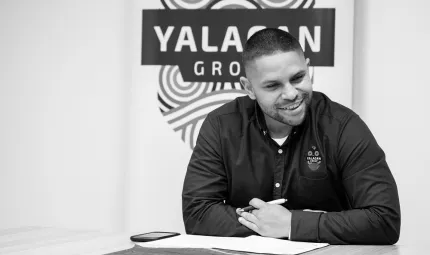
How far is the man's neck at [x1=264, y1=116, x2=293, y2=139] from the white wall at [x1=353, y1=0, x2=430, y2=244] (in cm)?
99

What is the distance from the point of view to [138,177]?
10.3 feet

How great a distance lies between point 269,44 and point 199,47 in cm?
116

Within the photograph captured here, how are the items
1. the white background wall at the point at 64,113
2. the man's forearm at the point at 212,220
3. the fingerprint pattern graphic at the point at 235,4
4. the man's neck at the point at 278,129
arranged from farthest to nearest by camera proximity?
the white background wall at the point at 64,113, the fingerprint pattern graphic at the point at 235,4, the man's neck at the point at 278,129, the man's forearm at the point at 212,220

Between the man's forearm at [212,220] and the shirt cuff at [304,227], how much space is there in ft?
0.52

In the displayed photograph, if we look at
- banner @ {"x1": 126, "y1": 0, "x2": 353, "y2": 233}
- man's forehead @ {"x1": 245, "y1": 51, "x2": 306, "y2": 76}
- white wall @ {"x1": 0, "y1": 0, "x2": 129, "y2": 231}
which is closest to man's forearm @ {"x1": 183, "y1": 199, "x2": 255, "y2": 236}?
man's forehead @ {"x1": 245, "y1": 51, "x2": 306, "y2": 76}

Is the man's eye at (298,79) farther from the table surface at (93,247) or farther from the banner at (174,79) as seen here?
the banner at (174,79)

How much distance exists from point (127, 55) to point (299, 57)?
1478 millimetres

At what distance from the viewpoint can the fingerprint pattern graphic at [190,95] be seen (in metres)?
3.09

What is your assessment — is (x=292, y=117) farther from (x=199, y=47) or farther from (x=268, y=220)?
(x=199, y=47)

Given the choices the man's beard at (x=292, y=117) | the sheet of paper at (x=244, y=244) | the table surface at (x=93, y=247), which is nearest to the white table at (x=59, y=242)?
the table surface at (x=93, y=247)

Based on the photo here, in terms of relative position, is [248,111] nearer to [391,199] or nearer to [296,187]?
[296,187]

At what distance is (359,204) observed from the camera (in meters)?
1.83

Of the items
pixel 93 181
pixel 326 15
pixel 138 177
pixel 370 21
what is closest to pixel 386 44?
pixel 370 21

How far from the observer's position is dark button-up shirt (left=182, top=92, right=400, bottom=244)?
184 cm
